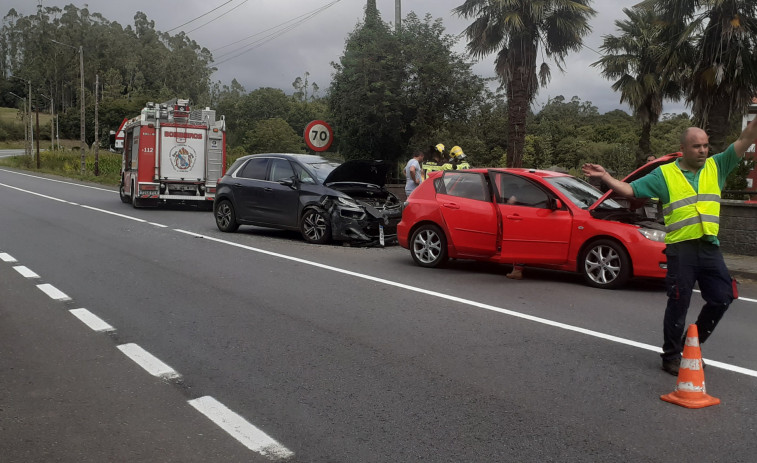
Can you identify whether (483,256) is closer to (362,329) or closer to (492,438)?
(362,329)

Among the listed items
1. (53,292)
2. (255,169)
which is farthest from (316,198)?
(53,292)

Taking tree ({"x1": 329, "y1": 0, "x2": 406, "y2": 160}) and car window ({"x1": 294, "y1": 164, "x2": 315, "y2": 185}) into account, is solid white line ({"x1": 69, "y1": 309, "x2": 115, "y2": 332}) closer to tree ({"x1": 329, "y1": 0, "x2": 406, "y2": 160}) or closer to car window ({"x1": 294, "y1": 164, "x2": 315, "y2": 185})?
car window ({"x1": 294, "y1": 164, "x2": 315, "y2": 185})

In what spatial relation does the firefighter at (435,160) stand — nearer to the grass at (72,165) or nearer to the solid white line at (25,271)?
the solid white line at (25,271)

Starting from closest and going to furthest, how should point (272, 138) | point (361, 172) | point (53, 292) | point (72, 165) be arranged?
1. point (53, 292)
2. point (361, 172)
3. point (72, 165)
4. point (272, 138)

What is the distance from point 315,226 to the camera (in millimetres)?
12914

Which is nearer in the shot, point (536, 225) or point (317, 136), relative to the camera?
point (536, 225)

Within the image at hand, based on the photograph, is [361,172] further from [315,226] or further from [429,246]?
[429,246]

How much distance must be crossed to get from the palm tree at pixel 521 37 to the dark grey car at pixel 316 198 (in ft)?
23.7

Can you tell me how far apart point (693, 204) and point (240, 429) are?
3436 mm

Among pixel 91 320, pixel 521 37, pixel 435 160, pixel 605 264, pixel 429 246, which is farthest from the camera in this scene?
pixel 521 37

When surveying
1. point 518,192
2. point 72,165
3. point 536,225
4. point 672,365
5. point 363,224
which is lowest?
point 72,165

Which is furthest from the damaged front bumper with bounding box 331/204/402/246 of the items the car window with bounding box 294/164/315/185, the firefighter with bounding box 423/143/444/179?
the firefighter with bounding box 423/143/444/179

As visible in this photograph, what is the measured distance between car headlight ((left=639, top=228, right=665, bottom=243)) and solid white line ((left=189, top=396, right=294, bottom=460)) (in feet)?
19.8

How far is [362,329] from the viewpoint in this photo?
21.0 ft
